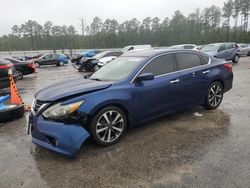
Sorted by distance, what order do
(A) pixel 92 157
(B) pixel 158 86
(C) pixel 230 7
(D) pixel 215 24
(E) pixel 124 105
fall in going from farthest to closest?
(D) pixel 215 24 → (C) pixel 230 7 → (B) pixel 158 86 → (E) pixel 124 105 → (A) pixel 92 157

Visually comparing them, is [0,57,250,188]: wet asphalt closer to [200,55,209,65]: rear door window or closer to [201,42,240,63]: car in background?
[200,55,209,65]: rear door window

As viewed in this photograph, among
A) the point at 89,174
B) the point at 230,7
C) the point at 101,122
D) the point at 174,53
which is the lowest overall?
the point at 89,174

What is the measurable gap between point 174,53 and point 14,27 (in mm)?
82822

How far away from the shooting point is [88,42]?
74562mm

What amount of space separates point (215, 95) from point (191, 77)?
1.08 meters

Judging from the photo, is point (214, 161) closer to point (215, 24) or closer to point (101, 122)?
point (101, 122)

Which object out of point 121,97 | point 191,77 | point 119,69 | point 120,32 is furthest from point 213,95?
point 120,32

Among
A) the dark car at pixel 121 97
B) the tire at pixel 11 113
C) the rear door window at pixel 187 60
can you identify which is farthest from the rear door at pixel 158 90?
the tire at pixel 11 113

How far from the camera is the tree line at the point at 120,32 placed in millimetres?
70438

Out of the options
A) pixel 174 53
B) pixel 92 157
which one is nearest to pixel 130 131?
pixel 92 157

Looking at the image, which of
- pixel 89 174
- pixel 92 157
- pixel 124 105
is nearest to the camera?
pixel 89 174

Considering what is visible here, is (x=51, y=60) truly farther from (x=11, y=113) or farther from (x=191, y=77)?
(x=191, y=77)

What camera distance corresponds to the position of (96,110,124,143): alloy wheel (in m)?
3.79

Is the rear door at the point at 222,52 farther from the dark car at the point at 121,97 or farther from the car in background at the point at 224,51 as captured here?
the dark car at the point at 121,97
